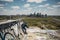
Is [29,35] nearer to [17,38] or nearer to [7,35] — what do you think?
[17,38]

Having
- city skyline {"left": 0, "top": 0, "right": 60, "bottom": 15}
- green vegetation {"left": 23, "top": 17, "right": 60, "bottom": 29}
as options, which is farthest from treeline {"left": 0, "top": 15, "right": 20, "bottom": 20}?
green vegetation {"left": 23, "top": 17, "right": 60, "bottom": 29}

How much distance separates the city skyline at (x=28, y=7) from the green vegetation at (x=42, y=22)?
0.18 metres

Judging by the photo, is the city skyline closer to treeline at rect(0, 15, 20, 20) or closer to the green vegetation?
treeline at rect(0, 15, 20, 20)

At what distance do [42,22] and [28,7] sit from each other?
52 centimetres

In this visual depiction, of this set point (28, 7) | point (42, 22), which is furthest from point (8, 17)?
point (42, 22)

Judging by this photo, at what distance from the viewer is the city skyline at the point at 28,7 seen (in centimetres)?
287

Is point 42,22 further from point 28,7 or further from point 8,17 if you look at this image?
point 8,17

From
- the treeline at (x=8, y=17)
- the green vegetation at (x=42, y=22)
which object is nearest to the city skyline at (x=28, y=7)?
the treeline at (x=8, y=17)

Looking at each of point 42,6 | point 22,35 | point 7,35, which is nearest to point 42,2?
point 42,6

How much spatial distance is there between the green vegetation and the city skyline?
18cm

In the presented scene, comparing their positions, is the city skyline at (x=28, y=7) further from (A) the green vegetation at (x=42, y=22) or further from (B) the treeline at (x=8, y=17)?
(A) the green vegetation at (x=42, y=22)

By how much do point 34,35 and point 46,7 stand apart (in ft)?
2.53

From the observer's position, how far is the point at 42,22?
289 cm

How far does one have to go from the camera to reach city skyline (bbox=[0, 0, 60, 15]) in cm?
287
